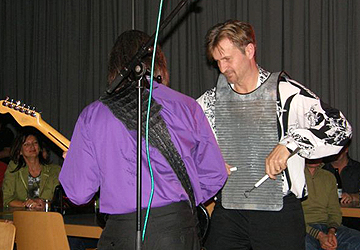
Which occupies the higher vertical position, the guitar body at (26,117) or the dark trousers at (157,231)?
the guitar body at (26,117)

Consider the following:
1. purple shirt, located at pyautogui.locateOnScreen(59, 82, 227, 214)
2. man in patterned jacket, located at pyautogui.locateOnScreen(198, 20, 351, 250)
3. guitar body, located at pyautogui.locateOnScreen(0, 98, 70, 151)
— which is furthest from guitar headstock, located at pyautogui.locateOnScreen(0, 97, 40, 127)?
man in patterned jacket, located at pyautogui.locateOnScreen(198, 20, 351, 250)

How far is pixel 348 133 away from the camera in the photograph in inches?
106

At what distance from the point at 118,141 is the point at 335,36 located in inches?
156

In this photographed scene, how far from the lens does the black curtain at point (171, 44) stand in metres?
5.60

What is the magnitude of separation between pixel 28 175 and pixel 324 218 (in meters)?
2.58

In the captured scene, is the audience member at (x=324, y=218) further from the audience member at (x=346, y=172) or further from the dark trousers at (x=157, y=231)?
the dark trousers at (x=157, y=231)

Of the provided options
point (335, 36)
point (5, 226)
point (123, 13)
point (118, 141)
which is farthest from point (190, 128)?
point (123, 13)

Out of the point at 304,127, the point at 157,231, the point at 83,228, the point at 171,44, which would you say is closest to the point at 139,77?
the point at 157,231

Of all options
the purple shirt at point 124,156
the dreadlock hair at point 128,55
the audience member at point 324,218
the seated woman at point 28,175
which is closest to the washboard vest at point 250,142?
the purple shirt at point 124,156

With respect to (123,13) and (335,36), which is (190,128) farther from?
(123,13)

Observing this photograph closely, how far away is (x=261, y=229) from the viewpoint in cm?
269

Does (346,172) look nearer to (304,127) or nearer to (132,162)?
(304,127)

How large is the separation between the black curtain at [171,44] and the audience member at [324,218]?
1.25 meters

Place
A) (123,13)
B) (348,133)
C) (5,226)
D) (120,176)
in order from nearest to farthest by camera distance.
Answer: (120,176) → (5,226) → (348,133) → (123,13)
